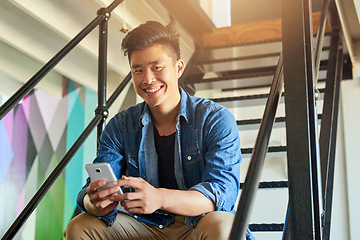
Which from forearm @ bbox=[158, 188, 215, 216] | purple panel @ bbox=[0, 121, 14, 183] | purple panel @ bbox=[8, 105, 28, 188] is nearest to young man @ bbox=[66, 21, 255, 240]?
forearm @ bbox=[158, 188, 215, 216]

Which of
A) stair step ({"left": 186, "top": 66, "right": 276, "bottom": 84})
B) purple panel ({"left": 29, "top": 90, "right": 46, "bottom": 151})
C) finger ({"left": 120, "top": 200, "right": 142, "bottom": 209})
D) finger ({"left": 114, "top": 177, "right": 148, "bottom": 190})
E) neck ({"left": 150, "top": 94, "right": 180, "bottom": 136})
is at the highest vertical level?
stair step ({"left": 186, "top": 66, "right": 276, "bottom": 84})

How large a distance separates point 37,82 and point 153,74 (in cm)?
48

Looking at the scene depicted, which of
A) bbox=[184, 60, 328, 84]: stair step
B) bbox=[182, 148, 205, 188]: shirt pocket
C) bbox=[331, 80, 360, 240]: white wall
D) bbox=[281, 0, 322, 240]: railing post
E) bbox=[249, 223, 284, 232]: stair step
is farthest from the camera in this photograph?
bbox=[331, 80, 360, 240]: white wall

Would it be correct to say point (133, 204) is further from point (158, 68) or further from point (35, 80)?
point (35, 80)

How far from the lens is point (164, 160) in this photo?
5.62 ft

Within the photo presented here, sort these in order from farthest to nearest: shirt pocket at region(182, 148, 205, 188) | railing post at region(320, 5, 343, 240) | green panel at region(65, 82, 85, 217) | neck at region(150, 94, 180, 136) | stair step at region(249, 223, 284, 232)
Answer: green panel at region(65, 82, 85, 217)
stair step at region(249, 223, 284, 232)
railing post at region(320, 5, 343, 240)
neck at region(150, 94, 180, 136)
shirt pocket at region(182, 148, 205, 188)

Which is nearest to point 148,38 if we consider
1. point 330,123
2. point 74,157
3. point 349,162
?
point 330,123

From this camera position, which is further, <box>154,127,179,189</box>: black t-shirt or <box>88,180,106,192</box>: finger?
<box>154,127,179,189</box>: black t-shirt

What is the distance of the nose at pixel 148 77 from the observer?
170 centimetres

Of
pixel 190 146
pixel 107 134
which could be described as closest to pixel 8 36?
pixel 107 134

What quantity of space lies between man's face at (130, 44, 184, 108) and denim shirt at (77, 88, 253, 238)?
0.24 ft

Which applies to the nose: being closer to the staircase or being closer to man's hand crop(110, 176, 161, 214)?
man's hand crop(110, 176, 161, 214)

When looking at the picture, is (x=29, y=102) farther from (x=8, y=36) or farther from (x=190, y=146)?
(x=190, y=146)

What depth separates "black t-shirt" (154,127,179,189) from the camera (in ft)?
5.56
